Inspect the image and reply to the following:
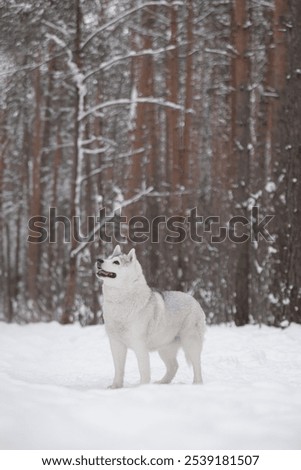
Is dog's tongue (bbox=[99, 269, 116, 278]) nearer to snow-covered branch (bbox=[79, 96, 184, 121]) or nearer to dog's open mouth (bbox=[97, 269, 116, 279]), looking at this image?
dog's open mouth (bbox=[97, 269, 116, 279])

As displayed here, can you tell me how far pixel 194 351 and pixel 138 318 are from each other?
2.65 feet

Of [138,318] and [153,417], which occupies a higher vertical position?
[138,318]

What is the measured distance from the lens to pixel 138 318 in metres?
5.78

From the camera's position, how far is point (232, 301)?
12188mm

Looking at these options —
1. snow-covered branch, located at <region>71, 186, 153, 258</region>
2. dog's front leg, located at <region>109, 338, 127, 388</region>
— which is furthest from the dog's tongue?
snow-covered branch, located at <region>71, 186, 153, 258</region>

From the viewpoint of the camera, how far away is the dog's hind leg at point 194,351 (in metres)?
6.11

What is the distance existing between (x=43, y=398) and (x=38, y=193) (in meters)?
15.4

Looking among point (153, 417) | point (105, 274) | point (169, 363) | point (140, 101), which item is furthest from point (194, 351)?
point (140, 101)

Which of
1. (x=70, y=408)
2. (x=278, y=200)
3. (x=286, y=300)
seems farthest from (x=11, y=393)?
(x=278, y=200)

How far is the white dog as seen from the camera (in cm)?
577

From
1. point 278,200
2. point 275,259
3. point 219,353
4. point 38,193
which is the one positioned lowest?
point 219,353
